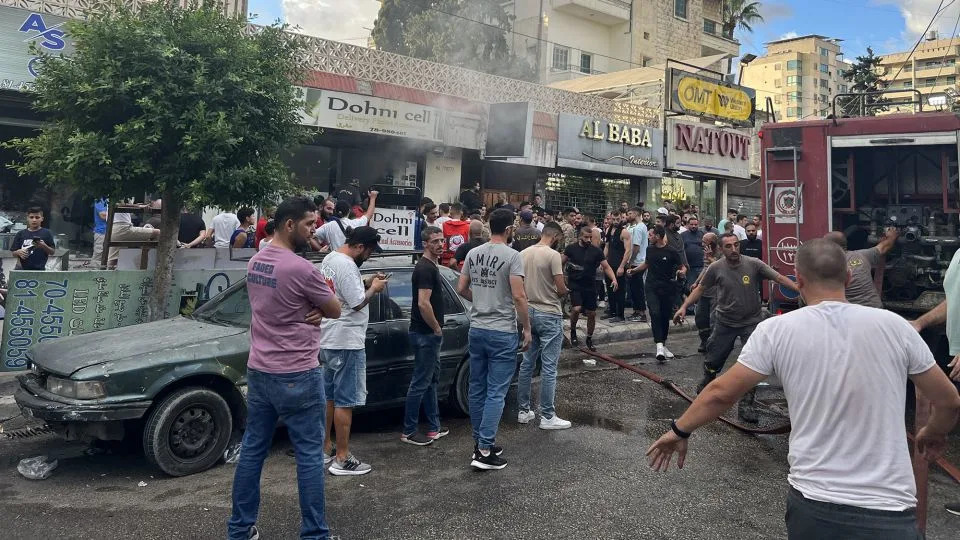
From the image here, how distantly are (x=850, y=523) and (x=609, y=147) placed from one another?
1651 centimetres

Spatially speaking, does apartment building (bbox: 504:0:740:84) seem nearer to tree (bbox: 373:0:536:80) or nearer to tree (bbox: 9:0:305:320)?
tree (bbox: 373:0:536:80)

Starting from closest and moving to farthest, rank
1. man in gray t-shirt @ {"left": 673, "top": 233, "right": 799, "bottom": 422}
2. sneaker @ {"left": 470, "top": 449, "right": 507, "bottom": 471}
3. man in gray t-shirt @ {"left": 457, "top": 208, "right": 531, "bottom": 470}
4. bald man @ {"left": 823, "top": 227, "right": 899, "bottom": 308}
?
sneaker @ {"left": 470, "top": 449, "right": 507, "bottom": 471}
man in gray t-shirt @ {"left": 457, "top": 208, "right": 531, "bottom": 470}
bald man @ {"left": 823, "top": 227, "right": 899, "bottom": 308}
man in gray t-shirt @ {"left": 673, "top": 233, "right": 799, "bottom": 422}

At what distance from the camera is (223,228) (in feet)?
29.9

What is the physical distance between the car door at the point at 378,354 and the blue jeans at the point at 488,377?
82cm

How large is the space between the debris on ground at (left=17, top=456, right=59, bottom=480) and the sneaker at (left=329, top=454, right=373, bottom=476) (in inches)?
71.5

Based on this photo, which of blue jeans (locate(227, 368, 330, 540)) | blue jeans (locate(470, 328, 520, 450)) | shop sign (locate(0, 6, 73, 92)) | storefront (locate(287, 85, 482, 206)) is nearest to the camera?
blue jeans (locate(227, 368, 330, 540))

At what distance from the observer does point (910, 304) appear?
23.4 feet

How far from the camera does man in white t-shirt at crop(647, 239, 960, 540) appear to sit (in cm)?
218

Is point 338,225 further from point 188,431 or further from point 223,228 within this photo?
point 188,431

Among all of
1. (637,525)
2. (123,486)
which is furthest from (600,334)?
(123,486)

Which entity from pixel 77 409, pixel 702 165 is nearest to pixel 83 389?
pixel 77 409

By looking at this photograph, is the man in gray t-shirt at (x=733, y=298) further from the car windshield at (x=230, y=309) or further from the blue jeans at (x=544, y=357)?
the car windshield at (x=230, y=309)

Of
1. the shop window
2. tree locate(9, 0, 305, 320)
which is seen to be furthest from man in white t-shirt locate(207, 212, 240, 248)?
the shop window

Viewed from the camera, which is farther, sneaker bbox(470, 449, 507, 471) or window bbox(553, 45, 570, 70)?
window bbox(553, 45, 570, 70)
